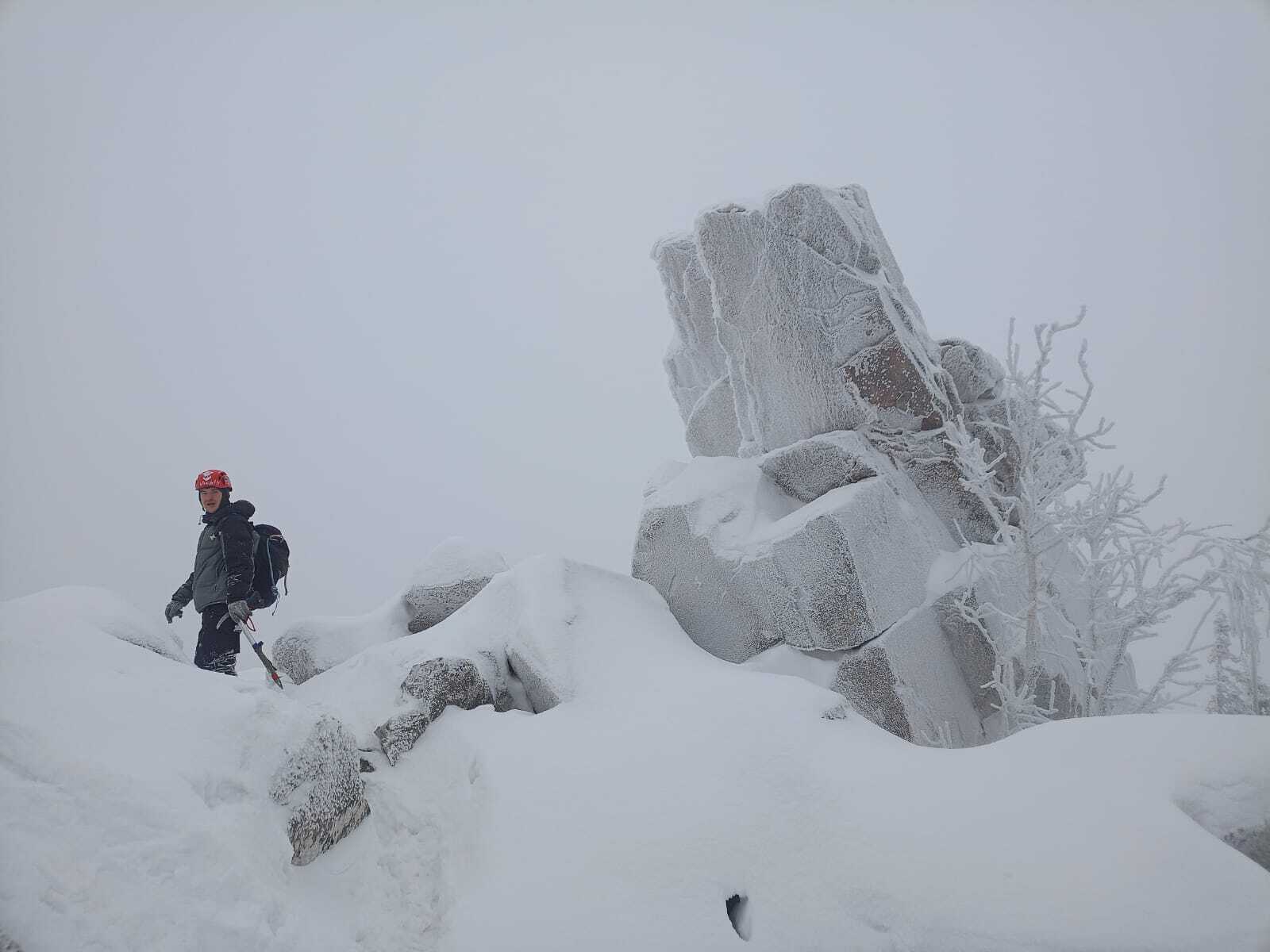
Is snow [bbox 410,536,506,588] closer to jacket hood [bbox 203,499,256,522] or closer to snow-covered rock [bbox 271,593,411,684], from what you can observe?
snow-covered rock [bbox 271,593,411,684]

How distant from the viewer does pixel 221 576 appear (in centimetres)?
823

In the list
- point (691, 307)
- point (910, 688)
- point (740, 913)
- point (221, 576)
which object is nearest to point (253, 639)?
point (221, 576)

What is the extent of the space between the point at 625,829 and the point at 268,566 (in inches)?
240

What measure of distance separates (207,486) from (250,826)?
504cm

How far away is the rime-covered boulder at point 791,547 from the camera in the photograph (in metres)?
8.71

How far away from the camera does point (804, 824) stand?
5.33 metres

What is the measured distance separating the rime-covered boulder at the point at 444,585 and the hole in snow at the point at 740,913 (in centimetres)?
718

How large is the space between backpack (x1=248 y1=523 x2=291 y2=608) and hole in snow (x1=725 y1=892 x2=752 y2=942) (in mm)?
6619

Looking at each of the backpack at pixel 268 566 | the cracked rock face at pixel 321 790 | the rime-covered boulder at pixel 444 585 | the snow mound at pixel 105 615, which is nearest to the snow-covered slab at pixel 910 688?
the cracked rock face at pixel 321 790

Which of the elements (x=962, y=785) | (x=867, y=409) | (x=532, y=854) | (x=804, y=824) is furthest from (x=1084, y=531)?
(x=532, y=854)

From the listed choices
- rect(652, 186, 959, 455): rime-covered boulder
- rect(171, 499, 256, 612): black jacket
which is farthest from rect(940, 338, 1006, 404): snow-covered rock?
rect(171, 499, 256, 612): black jacket

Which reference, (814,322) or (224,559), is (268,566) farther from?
(814,322)

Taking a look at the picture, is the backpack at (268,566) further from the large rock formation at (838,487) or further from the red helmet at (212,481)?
the large rock formation at (838,487)

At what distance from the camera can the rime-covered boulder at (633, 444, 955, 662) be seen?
28.6ft
